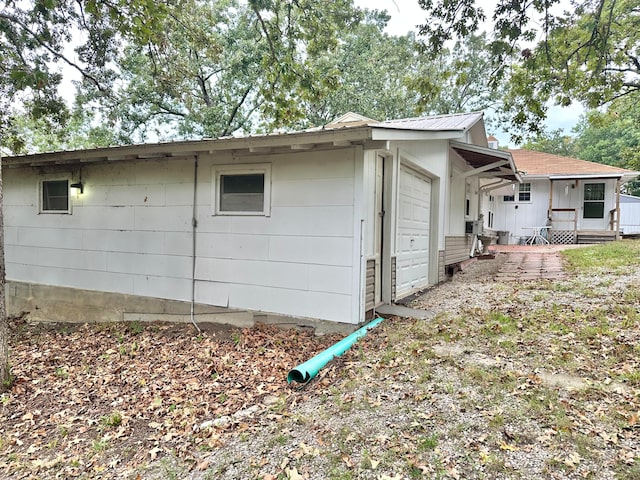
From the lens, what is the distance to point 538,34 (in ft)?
16.6

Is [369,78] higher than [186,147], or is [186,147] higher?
[369,78]

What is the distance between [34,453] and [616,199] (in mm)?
18299

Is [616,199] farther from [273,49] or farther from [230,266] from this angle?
[230,266]

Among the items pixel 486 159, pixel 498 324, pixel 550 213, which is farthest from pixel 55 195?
pixel 550 213

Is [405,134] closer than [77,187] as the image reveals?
Yes

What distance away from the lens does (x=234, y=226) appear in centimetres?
539

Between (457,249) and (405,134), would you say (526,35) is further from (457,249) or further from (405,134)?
(457,249)

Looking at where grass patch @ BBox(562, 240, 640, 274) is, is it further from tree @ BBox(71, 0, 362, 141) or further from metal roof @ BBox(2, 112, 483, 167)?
tree @ BBox(71, 0, 362, 141)

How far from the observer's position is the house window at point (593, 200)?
15159 mm

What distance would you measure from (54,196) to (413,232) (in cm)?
667

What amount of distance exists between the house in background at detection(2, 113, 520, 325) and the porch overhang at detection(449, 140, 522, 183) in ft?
0.34

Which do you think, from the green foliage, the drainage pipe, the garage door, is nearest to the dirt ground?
the green foliage

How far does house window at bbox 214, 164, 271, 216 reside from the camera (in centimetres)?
518

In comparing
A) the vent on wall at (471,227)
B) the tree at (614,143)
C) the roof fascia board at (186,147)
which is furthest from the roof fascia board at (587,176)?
the roof fascia board at (186,147)
